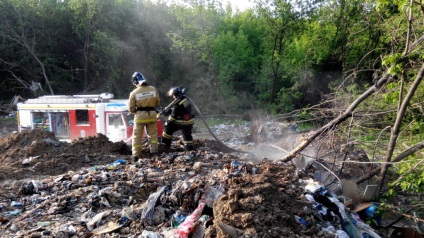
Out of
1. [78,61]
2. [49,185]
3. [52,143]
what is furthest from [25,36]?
[49,185]

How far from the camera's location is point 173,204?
4320 mm

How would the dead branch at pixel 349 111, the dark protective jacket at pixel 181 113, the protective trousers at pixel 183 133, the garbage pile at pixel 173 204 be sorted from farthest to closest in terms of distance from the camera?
the protective trousers at pixel 183 133 < the dark protective jacket at pixel 181 113 < the dead branch at pixel 349 111 < the garbage pile at pixel 173 204

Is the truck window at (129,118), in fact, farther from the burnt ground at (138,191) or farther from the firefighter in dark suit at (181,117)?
the firefighter in dark suit at (181,117)

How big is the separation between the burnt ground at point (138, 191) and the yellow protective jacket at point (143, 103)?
82 cm

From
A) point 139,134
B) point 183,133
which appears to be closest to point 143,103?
point 139,134

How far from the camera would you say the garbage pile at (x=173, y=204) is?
358 cm

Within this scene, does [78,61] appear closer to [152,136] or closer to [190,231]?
[152,136]

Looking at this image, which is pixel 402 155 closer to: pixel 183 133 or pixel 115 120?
pixel 183 133

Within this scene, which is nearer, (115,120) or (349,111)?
(349,111)

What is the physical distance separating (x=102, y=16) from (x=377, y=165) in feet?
57.4

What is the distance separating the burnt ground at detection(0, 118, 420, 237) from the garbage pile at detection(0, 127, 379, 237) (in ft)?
0.04

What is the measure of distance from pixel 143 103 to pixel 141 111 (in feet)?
0.57

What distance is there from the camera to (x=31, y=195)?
5348 millimetres

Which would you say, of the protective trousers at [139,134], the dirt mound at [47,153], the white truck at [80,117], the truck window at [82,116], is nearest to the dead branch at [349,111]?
the protective trousers at [139,134]
